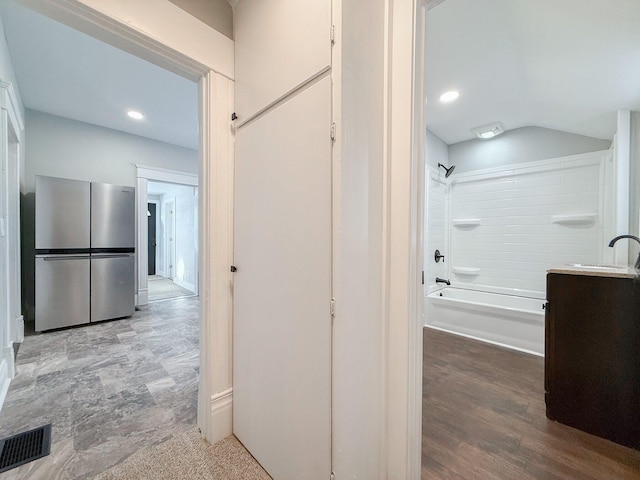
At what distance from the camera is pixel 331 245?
914 mm

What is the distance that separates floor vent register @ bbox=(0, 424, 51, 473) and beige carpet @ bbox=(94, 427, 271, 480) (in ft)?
1.40

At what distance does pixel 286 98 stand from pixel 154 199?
8.13m

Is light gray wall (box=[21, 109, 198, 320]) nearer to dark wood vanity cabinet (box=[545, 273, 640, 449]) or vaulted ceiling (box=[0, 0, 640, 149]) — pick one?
vaulted ceiling (box=[0, 0, 640, 149])

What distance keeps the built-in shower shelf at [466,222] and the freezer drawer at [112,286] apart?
4522mm

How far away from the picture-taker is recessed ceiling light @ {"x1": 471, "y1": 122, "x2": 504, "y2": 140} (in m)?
3.00

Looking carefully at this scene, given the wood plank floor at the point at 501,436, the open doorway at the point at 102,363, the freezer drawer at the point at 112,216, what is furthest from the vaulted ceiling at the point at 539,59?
the freezer drawer at the point at 112,216

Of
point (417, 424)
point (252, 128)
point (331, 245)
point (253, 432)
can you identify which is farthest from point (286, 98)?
point (253, 432)

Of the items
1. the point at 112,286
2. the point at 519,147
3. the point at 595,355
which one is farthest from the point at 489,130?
the point at 112,286

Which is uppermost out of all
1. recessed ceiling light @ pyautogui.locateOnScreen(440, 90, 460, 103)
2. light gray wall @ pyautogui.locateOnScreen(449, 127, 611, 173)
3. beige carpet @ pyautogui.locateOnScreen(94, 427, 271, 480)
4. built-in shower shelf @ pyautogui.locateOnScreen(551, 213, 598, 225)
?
recessed ceiling light @ pyautogui.locateOnScreen(440, 90, 460, 103)

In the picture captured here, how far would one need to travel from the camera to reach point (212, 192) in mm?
1377

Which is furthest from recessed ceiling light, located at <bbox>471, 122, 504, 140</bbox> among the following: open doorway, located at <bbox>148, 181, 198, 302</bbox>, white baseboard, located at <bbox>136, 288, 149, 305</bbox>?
white baseboard, located at <bbox>136, 288, 149, 305</bbox>

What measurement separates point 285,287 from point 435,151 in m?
3.23

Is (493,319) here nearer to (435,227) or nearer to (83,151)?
(435,227)

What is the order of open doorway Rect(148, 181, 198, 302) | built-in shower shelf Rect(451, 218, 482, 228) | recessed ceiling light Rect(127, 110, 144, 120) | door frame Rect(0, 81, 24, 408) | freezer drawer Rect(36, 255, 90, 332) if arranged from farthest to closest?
1. open doorway Rect(148, 181, 198, 302)
2. built-in shower shelf Rect(451, 218, 482, 228)
3. recessed ceiling light Rect(127, 110, 144, 120)
4. freezer drawer Rect(36, 255, 90, 332)
5. door frame Rect(0, 81, 24, 408)
